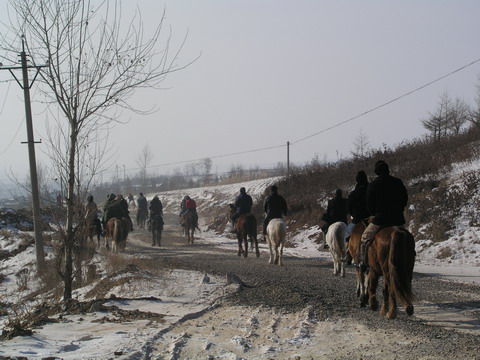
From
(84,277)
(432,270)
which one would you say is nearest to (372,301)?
(432,270)

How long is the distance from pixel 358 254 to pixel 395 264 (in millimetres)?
2031

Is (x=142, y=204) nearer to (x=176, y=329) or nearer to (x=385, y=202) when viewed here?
(x=176, y=329)

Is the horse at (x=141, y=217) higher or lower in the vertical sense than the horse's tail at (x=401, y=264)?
higher

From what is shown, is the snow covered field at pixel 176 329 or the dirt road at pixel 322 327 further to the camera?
the snow covered field at pixel 176 329

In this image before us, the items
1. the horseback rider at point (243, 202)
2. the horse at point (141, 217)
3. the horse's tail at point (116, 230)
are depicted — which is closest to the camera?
the horseback rider at point (243, 202)

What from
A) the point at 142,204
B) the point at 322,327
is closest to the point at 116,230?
the point at 142,204

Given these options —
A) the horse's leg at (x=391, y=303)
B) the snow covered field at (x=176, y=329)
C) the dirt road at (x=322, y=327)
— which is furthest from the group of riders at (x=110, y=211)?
the horse's leg at (x=391, y=303)

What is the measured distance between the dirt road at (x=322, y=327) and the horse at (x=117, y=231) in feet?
39.3

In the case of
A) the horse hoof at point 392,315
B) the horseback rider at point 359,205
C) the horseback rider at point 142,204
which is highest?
the horseback rider at point 142,204

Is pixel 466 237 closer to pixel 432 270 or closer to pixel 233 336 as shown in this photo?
pixel 432 270

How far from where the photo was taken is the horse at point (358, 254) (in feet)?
32.7

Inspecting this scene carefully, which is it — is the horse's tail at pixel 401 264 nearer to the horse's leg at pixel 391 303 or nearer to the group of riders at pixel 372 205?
the horse's leg at pixel 391 303

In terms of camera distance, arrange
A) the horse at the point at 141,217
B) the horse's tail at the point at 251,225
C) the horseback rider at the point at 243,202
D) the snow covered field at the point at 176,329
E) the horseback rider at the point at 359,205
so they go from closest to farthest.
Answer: the snow covered field at the point at 176,329, the horseback rider at the point at 359,205, the horse's tail at the point at 251,225, the horseback rider at the point at 243,202, the horse at the point at 141,217

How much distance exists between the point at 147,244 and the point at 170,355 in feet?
78.5
